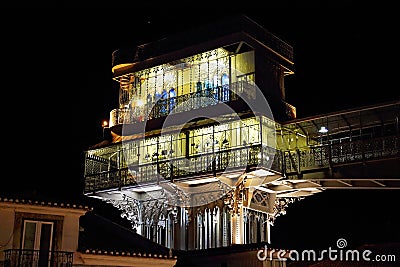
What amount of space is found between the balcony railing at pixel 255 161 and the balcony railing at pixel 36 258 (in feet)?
40.0

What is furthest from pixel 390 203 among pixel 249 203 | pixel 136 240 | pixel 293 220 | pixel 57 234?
pixel 57 234

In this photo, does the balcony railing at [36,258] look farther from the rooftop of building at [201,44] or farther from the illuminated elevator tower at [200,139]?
the rooftop of building at [201,44]

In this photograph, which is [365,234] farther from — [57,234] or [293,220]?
[57,234]

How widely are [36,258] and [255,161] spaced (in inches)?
521

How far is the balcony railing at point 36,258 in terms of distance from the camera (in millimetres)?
23047

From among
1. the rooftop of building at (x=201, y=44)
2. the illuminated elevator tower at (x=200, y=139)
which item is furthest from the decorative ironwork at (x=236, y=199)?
the rooftop of building at (x=201, y=44)

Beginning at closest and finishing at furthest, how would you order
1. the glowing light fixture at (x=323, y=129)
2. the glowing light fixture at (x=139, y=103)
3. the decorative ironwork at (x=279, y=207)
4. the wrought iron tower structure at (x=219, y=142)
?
the wrought iron tower structure at (x=219, y=142) < the glowing light fixture at (x=323, y=129) < the decorative ironwork at (x=279, y=207) < the glowing light fixture at (x=139, y=103)

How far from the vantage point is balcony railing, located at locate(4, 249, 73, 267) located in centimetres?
2305

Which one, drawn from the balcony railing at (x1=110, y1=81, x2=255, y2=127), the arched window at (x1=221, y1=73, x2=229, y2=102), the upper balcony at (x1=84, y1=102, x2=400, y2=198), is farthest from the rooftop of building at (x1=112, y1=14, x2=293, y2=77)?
the upper balcony at (x1=84, y1=102, x2=400, y2=198)

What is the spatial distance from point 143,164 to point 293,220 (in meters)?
15.5

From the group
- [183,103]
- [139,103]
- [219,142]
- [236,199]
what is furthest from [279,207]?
[139,103]

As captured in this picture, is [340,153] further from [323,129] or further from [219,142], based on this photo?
[219,142]

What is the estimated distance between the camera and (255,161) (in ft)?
110

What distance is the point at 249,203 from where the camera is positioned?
36.7m
